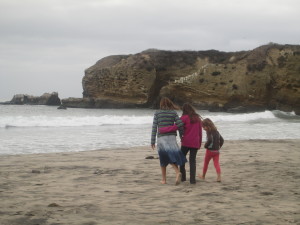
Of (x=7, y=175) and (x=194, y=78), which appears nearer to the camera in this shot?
(x=7, y=175)

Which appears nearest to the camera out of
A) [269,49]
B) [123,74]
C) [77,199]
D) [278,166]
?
[77,199]

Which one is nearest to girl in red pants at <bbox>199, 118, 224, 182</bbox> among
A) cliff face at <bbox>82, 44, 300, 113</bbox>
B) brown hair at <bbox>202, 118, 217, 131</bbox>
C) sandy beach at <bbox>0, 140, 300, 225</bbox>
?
brown hair at <bbox>202, 118, 217, 131</bbox>

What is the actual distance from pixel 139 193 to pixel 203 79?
5070 centimetres

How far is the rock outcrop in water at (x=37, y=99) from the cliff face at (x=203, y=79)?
10186 mm

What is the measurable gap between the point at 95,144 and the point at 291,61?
4258 centimetres

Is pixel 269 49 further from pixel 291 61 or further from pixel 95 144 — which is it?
pixel 95 144

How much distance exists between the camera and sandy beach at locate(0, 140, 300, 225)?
471 cm

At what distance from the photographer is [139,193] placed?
6246mm

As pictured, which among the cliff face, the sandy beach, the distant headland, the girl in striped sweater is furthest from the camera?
the cliff face

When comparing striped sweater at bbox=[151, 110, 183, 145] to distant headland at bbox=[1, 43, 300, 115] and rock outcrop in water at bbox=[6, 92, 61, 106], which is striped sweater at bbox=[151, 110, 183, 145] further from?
rock outcrop in water at bbox=[6, 92, 61, 106]

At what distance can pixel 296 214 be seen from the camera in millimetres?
4809

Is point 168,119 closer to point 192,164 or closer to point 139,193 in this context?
point 192,164

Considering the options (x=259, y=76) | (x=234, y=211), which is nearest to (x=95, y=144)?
→ (x=234, y=211)

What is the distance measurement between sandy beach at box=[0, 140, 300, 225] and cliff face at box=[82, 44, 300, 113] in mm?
42914
